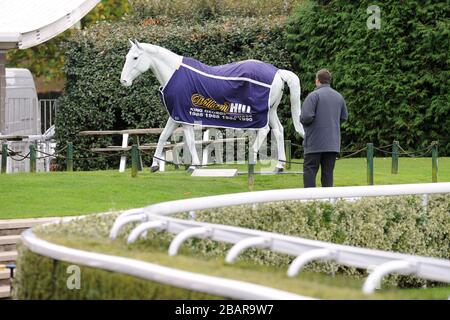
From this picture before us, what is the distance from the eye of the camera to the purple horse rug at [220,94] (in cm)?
1566

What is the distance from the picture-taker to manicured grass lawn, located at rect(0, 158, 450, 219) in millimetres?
12602

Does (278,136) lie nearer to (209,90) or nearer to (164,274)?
(209,90)

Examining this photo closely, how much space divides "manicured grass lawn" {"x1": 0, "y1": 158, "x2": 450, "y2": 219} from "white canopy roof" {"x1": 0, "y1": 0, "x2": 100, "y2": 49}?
3979mm

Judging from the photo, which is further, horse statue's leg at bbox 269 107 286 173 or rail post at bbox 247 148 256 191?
horse statue's leg at bbox 269 107 286 173

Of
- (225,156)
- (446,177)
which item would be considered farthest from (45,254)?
(225,156)

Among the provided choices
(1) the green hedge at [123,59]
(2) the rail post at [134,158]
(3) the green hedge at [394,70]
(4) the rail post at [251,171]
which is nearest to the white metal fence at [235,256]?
(4) the rail post at [251,171]

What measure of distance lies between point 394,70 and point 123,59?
551 centimetres

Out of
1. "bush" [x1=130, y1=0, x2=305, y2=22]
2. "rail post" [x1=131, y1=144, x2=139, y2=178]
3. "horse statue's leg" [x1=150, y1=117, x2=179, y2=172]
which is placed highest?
"bush" [x1=130, y1=0, x2=305, y2=22]

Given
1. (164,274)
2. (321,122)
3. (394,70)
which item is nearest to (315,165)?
(321,122)

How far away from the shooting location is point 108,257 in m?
6.23

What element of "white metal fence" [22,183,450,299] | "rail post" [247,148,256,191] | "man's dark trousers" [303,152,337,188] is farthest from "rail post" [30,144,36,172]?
"white metal fence" [22,183,450,299]

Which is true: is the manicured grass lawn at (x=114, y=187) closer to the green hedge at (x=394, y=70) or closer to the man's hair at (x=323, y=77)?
the man's hair at (x=323, y=77)

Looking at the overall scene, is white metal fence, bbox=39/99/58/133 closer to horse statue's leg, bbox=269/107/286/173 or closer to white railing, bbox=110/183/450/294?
horse statue's leg, bbox=269/107/286/173
